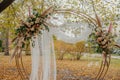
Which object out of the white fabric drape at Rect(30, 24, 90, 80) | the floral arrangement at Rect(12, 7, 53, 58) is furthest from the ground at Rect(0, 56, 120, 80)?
the floral arrangement at Rect(12, 7, 53, 58)

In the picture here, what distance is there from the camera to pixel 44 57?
3186mm

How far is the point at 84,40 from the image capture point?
10.7 ft

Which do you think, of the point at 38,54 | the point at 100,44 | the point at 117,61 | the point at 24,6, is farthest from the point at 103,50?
the point at 117,61

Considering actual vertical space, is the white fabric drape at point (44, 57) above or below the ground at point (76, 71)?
above

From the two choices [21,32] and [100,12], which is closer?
[21,32]

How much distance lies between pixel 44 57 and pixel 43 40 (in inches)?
8.5

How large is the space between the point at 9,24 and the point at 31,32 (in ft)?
9.40

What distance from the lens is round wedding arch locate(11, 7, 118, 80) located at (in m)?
3.05

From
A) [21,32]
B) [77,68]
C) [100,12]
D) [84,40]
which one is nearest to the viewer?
[21,32]

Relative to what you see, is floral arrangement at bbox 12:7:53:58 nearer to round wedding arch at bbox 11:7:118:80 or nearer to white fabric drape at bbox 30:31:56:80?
round wedding arch at bbox 11:7:118:80

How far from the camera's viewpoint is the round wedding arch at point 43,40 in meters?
3.05

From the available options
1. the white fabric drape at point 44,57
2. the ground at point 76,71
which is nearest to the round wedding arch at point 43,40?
the white fabric drape at point 44,57

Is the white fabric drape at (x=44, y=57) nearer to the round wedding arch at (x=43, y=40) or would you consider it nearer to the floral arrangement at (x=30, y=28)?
the round wedding arch at (x=43, y=40)

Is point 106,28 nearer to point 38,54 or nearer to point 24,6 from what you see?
point 38,54
